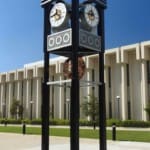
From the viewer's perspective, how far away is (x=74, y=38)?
1127 cm

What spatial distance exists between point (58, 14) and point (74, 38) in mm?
1288

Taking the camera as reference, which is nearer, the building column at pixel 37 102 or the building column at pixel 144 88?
the building column at pixel 144 88

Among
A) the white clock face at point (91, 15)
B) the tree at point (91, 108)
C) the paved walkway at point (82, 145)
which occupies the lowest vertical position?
the paved walkway at point (82, 145)

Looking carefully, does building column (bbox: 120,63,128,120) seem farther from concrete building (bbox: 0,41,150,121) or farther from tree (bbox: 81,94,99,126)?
tree (bbox: 81,94,99,126)

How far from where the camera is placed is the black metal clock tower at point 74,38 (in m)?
11.1

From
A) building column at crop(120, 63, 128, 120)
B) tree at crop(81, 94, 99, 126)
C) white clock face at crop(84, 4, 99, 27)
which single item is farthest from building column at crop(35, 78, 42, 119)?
white clock face at crop(84, 4, 99, 27)

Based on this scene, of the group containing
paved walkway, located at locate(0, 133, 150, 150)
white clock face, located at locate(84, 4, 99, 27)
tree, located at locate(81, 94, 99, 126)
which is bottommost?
paved walkway, located at locate(0, 133, 150, 150)

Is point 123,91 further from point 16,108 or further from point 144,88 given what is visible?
point 16,108

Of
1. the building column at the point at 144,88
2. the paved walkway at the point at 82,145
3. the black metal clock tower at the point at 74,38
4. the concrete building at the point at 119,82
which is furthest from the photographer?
the concrete building at the point at 119,82

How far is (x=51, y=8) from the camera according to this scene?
12570 mm

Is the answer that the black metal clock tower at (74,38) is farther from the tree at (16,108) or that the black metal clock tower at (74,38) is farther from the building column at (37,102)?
the tree at (16,108)

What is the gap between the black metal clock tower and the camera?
439 inches

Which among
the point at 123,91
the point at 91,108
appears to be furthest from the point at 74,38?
the point at 123,91

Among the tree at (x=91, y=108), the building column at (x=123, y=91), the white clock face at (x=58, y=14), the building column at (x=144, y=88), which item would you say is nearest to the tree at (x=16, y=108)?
the tree at (x=91, y=108)
